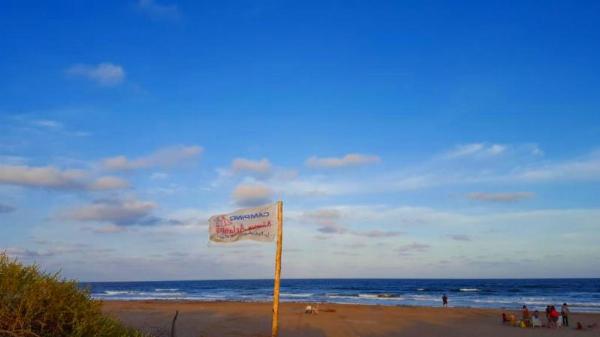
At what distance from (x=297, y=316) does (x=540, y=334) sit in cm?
1254

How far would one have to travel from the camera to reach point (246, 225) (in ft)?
30.8

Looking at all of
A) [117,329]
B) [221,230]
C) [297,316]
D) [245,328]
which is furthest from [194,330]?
[117,329]

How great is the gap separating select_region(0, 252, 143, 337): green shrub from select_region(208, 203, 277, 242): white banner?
3.16m

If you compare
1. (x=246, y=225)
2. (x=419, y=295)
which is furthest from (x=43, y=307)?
(x=419, y=295)

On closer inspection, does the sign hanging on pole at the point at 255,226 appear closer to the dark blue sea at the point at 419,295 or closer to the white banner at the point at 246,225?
the white banner at the point at 246,225

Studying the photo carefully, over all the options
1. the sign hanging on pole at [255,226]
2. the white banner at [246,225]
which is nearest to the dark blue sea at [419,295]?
the sign hanging on pole at [255,226]

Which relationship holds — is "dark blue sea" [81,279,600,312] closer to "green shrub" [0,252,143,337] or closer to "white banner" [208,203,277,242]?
"white banner" [208,203,277,242]

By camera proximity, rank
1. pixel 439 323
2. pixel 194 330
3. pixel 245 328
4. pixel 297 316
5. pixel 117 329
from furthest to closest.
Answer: pixel 297 316
pixel 439 323
pixel 245 328
pixel 194 330
pixel 117 329

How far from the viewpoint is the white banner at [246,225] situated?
30.3 ft

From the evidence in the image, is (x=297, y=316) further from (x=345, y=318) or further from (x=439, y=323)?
(x=439, y=323)

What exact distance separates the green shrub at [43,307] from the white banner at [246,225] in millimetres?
3156

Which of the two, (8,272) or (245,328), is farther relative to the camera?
(245,328)

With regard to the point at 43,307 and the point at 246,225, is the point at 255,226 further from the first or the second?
the point at 43,307

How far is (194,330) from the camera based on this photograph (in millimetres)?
20500
